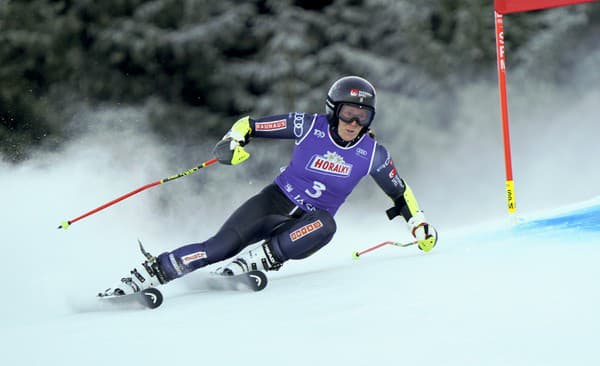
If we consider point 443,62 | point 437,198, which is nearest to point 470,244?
point 437,198

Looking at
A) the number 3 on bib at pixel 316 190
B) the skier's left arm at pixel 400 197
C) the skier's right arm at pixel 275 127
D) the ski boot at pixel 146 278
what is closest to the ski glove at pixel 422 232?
the skier's left arm at pixel 400 197

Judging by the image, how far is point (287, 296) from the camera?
3.56m

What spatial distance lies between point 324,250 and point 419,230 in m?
1.39

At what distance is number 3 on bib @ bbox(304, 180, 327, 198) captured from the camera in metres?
4.11

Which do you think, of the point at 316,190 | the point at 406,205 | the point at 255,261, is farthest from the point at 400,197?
the point at 255,261

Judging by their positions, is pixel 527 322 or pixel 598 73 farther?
pixel 598 73

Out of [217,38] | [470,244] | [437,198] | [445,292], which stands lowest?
[445,292]

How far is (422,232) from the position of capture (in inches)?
166

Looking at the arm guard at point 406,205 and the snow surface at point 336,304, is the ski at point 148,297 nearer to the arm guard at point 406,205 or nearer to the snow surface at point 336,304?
the snow surface at point 336,304

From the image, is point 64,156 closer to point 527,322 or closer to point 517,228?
point 517,228

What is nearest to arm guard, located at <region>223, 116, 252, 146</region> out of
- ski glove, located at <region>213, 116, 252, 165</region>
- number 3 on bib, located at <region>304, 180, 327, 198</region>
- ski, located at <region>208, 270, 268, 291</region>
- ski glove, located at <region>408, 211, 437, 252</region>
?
ski glove, located at <region>213, 116, 252, 165</region>

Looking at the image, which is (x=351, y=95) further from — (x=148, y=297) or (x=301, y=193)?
(x=148, y=297)

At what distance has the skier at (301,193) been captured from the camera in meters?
3.83

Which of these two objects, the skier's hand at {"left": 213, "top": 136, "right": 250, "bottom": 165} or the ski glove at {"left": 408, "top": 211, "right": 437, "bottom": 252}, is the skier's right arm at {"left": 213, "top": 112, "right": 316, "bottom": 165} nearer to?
the skier's hand at {"left": 213, "top": 136, "right": 250, "bottom": 165}
